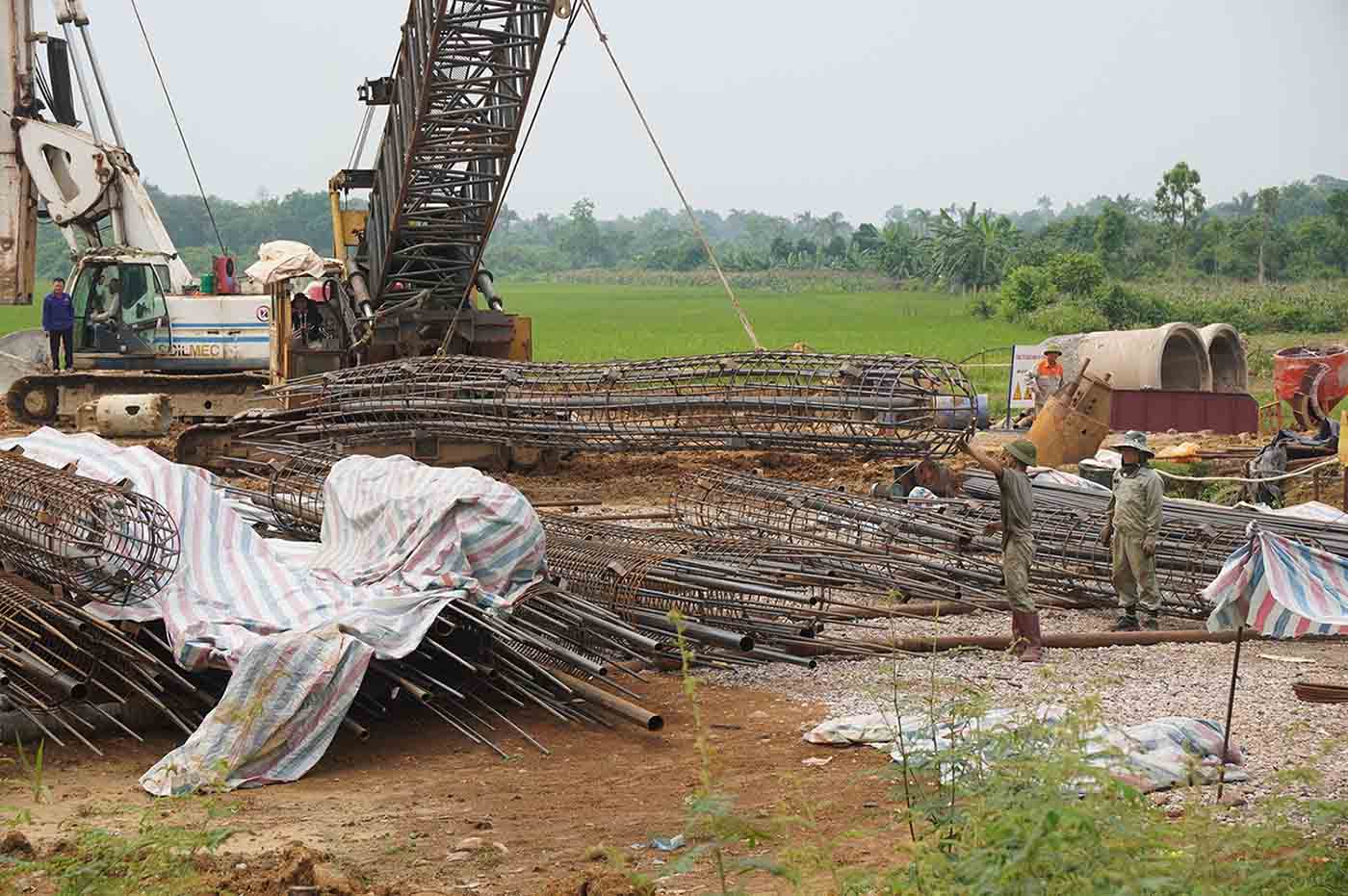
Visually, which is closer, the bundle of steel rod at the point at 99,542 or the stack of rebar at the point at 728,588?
the bundle of steel rod at the point at 99,542

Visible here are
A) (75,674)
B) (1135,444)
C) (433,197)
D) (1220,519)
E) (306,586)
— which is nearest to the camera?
(75,674)

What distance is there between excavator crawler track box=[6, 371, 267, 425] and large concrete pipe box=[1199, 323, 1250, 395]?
15.0m

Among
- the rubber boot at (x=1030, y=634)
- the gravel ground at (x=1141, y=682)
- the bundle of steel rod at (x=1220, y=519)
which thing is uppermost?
the bundle of steel rod at (x=1220, y=519)

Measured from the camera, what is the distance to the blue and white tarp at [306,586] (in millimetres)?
7719

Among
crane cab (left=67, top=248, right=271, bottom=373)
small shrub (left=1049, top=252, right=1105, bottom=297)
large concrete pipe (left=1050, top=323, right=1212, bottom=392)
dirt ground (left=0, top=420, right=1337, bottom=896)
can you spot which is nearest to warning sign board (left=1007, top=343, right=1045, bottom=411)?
large concrete pipe (left=1050, top=323, right=1212, bottom=392)

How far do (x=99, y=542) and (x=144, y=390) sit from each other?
44.9ft

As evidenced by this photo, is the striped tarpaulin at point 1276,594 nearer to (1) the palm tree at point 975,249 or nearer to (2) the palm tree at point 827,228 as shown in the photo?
(1) the palm tree at point 975,249

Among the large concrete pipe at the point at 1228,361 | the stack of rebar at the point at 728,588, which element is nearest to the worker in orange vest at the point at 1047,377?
the large concrete pipe at the point at 1228,361

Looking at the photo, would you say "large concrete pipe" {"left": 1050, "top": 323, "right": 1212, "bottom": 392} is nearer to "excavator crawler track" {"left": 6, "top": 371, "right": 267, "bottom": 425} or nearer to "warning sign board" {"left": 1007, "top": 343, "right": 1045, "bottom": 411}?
"warning sign board" {"left": 1007, "top": 343, "right": 1045, "bottom": 411}

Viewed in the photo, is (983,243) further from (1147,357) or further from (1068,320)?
(1147,357)

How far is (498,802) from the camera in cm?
734

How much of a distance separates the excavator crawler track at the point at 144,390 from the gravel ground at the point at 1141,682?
1314 cm

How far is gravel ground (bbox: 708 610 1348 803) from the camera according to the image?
316 inches

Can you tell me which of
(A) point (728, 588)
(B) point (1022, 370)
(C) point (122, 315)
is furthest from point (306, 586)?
(B) point (1022, 370)
